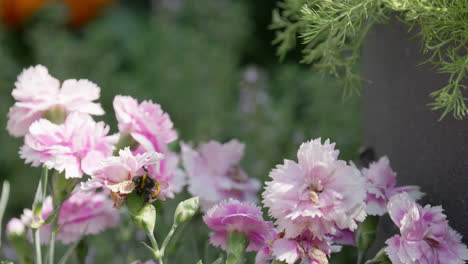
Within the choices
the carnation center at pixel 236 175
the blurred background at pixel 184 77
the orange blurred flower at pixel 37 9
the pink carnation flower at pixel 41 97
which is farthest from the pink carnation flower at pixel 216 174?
the orange blurred flower at pixel 37 9

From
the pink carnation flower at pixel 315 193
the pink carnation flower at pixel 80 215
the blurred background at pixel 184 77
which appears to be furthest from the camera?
the blurred background at pixel 184 77

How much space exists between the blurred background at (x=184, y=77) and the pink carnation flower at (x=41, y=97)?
1.14ft

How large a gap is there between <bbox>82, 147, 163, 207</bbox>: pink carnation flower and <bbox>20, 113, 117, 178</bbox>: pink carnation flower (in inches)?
0.9

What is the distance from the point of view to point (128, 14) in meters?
1.65

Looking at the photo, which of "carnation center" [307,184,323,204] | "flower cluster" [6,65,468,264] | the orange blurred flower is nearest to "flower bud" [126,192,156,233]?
"flower cluster" [6,65,468,264]

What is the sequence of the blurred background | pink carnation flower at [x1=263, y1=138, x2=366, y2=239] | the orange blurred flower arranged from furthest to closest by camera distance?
the orange blurred flower < the blurred background < pink carnation flower at [x1=263, y1=138, x2=366, y2=239]

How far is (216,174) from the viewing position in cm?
50

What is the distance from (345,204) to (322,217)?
0.02m

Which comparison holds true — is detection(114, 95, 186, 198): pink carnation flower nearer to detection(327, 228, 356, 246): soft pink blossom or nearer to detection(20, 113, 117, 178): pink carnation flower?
detection(20, 113, 117, 178): pink carnation flower

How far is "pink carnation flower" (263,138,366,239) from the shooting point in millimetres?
321

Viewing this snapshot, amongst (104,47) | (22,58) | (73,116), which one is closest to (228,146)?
(73,116)

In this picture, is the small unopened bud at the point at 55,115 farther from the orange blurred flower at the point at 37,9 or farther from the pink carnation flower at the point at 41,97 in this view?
the orange blurred flower at the point at 37,9

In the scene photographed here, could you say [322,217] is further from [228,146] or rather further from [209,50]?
[209,50]

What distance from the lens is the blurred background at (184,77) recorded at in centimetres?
97
